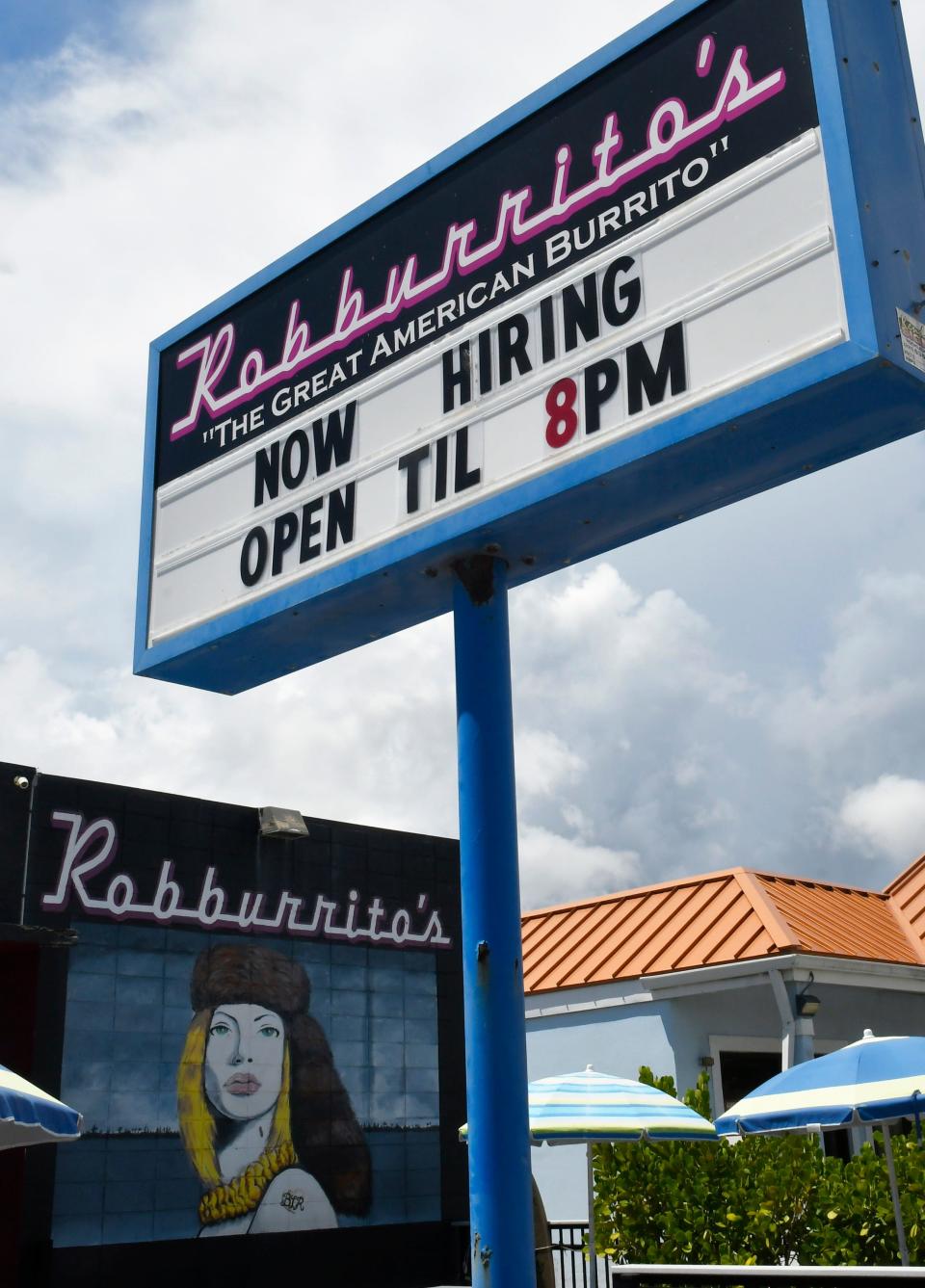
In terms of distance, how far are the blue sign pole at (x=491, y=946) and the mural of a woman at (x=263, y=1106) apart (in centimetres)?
997

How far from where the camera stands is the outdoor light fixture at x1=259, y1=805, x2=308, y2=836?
1575 cm

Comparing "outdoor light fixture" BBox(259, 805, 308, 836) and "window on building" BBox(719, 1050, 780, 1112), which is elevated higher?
"outdoor light fixture" BBox(259, 805, 308, 836)

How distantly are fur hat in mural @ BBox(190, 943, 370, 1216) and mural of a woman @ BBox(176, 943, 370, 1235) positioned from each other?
12mm

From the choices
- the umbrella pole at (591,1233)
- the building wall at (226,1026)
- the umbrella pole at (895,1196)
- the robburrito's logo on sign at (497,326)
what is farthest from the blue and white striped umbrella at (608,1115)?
the robburrito's logo on sign at (497,326)

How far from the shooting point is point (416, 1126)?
16516 mm

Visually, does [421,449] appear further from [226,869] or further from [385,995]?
[385,995]

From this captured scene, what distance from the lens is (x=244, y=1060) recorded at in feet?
48.9

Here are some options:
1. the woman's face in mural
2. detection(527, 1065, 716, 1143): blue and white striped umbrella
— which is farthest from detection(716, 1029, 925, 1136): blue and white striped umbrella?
the woman's face in mural

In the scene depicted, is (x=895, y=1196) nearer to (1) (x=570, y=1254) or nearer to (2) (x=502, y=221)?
(1) (x=570, y=1254)

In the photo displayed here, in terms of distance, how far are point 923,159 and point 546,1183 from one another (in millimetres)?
15778

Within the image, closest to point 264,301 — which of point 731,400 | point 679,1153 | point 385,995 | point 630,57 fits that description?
point 630,57

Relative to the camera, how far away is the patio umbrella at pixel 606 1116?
10086mm
